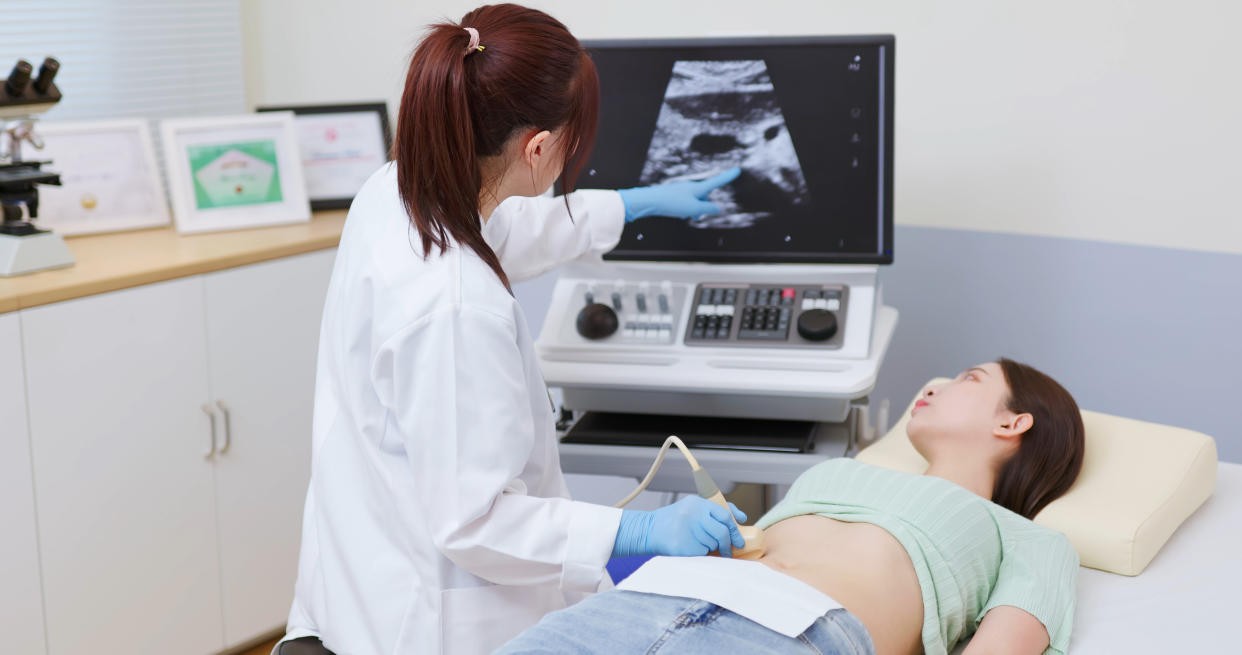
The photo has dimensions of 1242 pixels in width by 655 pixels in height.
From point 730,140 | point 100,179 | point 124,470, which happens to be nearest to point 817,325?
point 730,140

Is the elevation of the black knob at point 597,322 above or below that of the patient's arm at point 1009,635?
above

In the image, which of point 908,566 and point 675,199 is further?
point 675,199

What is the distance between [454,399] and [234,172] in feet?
5.28

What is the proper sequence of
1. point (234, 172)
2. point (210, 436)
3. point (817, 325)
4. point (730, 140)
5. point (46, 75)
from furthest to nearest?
1. point (234, 172)
2. point (210, 436)
3. point (46, 75)
4. point (730, 140)
5. point (817, 325)

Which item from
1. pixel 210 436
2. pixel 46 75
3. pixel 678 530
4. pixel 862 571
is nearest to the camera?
pixel 678 530

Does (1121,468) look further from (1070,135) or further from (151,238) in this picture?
(151,238)

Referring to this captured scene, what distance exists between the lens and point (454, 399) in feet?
3.98

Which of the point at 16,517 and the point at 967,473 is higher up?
the point at 967,473

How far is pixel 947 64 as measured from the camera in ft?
7.44

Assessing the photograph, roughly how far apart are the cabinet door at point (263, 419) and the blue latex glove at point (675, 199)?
89cm

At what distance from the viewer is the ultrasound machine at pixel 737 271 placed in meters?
1.88

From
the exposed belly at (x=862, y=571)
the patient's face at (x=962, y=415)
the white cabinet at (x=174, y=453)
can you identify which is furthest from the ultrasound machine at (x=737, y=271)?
the white cabinet at (x=174, y=453)

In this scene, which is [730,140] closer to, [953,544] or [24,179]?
[953,544]

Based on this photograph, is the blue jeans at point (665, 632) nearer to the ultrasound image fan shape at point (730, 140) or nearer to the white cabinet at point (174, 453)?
the ultrasound image fan shape at point (730, 140)
